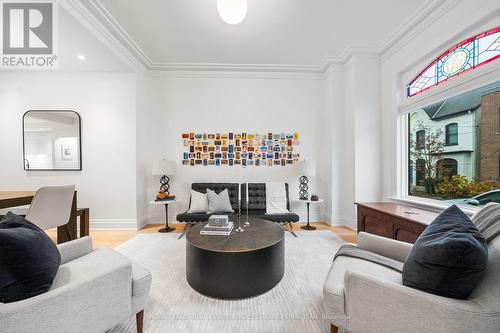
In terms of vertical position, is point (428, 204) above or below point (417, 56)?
below

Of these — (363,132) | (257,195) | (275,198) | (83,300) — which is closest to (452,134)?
(363,132)

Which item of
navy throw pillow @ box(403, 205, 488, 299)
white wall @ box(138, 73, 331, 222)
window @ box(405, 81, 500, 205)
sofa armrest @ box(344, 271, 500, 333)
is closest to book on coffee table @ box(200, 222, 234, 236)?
sofa armrest @ box(344, 271, 500, 333)

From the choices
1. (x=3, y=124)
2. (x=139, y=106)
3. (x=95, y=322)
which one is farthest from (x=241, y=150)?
(x=3, y=124)

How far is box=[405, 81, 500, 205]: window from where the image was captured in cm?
216

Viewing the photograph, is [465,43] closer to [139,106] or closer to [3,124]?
[139,106]

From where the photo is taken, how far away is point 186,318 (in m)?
1.54

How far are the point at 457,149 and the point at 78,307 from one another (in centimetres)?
396

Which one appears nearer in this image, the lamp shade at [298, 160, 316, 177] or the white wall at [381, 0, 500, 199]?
the white wall at [381, 0, 500, 199]

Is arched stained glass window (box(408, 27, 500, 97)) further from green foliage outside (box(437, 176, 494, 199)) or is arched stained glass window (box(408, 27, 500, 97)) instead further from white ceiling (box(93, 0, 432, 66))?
green foliage outside (box(437, 176, 494, 199))

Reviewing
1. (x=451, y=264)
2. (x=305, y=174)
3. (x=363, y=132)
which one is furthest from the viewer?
(x=305, y=174)

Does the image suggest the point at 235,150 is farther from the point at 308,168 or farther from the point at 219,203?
the point at 308,168

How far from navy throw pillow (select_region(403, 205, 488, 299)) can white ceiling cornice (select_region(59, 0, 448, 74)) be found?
117 inches

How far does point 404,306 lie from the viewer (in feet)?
3.35

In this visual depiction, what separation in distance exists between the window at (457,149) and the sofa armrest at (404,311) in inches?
80.8
